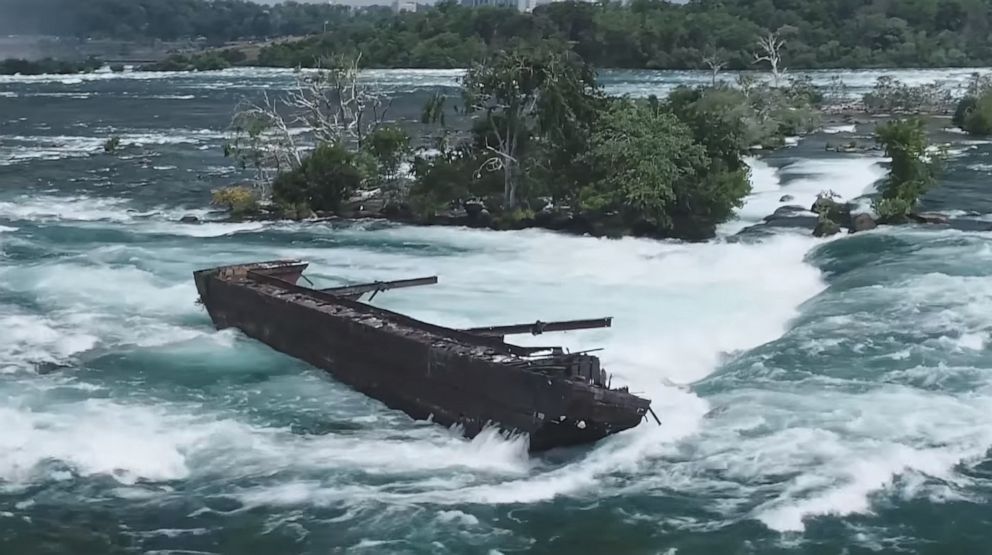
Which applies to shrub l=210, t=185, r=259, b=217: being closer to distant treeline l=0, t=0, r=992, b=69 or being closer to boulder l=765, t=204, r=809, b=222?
boulder l=765, t=204, r=809, b=222


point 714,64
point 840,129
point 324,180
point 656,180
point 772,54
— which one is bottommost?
point 840,129

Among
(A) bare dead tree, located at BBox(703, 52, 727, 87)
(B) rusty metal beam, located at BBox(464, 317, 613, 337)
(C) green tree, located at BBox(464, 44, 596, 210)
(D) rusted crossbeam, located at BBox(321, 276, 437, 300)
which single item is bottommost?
(D) rusted crossbeam, located at BBox(321, 276, 437, 300)

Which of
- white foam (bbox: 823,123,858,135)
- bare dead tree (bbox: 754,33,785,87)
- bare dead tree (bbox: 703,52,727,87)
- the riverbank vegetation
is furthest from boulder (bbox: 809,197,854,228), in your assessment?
bare dead tree (bbox: 703,52,727,87)

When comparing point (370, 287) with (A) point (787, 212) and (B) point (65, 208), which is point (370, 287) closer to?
(A) point (787, 212)

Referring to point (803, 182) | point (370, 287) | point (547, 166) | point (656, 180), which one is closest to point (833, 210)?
point (656, 180)

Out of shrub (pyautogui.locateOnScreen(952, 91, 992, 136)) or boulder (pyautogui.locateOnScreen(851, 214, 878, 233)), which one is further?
shrub (pyautogui.locateOnScreen(952, 91, 992, 136))

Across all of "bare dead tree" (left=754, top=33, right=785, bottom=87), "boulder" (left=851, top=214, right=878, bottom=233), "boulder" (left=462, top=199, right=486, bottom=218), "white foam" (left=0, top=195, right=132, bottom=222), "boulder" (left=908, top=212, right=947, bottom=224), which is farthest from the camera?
"bare dead tree" (left=754, top=33, right=785, bottom=87)

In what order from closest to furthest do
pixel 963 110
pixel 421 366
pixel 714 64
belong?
pixel 421 366, pixel 963 110, pixel 714 64

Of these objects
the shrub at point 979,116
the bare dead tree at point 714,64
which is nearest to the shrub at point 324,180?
the shrub at point 979,116
